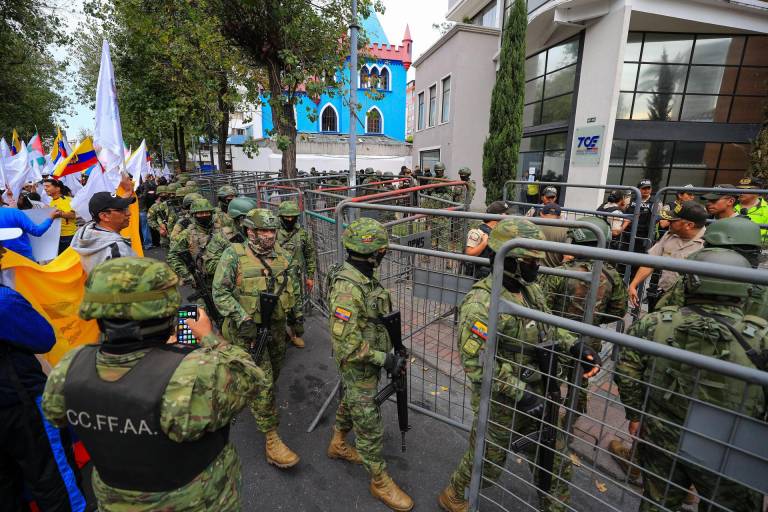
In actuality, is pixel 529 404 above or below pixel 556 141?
below

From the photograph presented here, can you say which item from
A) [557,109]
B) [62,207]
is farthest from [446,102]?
[62,207]

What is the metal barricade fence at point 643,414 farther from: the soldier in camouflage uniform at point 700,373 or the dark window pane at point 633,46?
the dark window pane at point 633,46

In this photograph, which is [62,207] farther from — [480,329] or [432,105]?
[432,105]

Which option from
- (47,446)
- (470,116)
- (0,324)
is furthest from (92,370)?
(470,116)

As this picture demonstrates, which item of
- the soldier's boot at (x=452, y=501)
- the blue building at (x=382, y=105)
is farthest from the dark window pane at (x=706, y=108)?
the blue building at (x=382, y=105)

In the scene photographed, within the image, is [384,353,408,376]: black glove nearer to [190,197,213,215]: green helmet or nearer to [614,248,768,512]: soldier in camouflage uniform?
[614,248,768,512]: soldier in camouflage uniform

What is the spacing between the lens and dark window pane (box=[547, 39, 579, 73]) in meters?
11.7

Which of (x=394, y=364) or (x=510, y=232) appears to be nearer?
(x=510, y=232)

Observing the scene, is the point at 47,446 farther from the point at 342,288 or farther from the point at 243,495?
the point at 342,288

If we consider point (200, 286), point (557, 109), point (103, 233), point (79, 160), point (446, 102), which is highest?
point (446, 102)

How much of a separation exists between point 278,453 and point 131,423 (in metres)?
1.90

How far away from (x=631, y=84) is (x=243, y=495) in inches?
542

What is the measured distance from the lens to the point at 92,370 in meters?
1.47

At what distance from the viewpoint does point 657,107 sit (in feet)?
37.0
